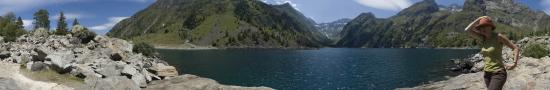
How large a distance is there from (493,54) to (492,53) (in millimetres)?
73

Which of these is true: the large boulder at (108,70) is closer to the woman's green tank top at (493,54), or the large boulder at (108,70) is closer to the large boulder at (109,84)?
the large boulder at (109,84)

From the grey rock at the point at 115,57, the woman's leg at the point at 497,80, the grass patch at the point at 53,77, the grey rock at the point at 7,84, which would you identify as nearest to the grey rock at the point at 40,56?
the grass patch at the point at 53,77

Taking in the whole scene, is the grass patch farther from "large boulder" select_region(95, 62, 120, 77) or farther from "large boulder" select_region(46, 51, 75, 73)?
"large boulder" select_region(95, 62, 120, 77)

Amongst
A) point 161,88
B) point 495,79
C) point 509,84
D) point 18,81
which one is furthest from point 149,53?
point 495,79

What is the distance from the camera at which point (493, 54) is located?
1623 centimetres

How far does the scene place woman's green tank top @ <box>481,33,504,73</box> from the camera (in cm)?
1609

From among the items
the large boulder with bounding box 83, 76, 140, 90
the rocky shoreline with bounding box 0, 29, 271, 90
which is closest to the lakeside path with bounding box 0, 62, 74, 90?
the rocky shoreline with bounding box 0, 29, 271, 90

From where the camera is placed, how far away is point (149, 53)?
133500 mm

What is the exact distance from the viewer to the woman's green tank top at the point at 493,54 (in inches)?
634

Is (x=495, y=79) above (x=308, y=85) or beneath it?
above

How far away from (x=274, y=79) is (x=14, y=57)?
58170 millimetres

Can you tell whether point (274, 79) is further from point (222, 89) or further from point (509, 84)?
point (509, 84)

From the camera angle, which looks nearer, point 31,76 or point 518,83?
point 518,83

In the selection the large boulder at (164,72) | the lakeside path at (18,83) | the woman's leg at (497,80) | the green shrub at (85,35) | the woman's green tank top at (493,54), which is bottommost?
the large boulder at (164,72)
